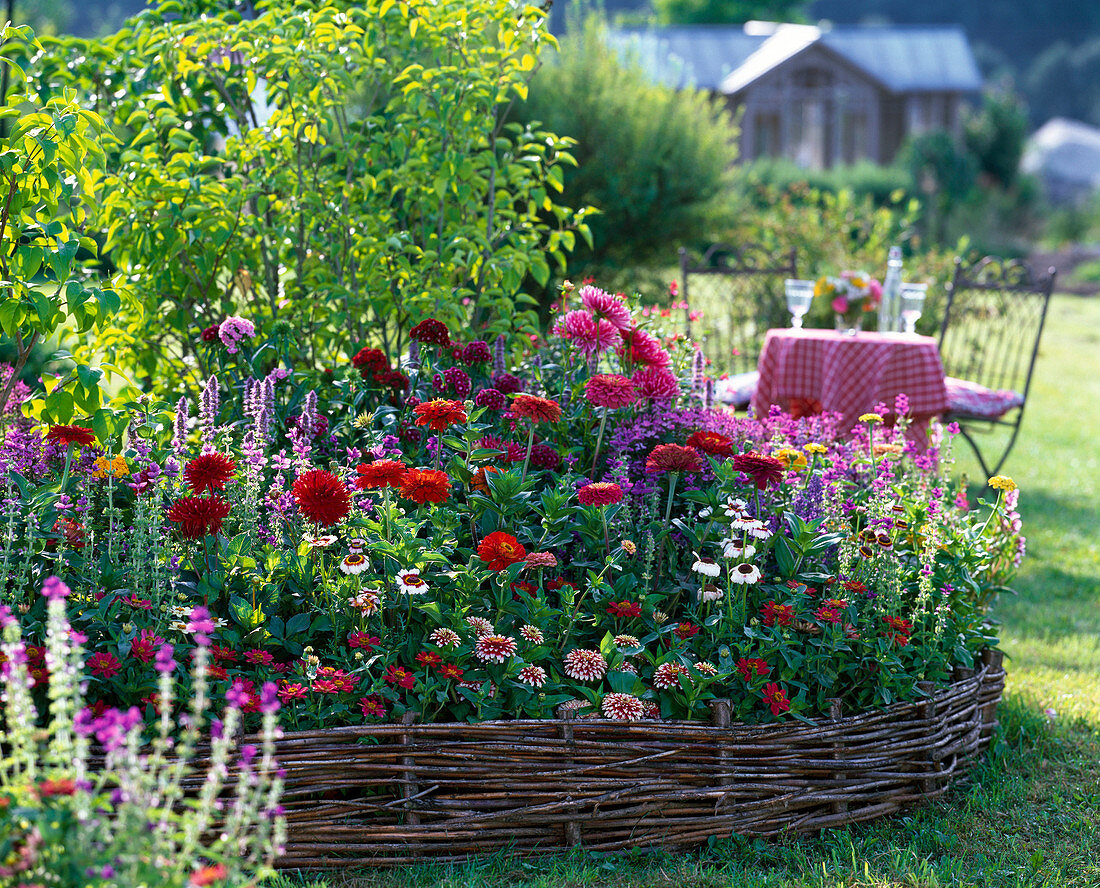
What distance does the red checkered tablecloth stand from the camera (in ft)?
13.7

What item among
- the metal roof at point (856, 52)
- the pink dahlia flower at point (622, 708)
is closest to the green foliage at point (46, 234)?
the pink dahlia flower at point (622, 708)

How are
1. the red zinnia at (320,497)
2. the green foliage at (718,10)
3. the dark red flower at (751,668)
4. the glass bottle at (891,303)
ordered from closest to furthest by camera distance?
the red zinnia at (320,497)
the dark red flower at (751,668)
the glass bottle at (891,303)
the green foliage at (718,10)

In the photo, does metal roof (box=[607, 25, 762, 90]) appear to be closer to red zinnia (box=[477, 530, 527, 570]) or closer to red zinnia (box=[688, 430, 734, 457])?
red zinnia (box=[688, 430, 734, 457])

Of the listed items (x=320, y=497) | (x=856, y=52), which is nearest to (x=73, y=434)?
(x=320, y=497)

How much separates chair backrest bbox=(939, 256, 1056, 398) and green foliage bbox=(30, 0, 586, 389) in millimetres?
2821

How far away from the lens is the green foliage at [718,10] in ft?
107

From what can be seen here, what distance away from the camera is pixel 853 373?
424 cm

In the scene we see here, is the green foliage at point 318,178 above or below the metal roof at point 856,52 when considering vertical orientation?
above

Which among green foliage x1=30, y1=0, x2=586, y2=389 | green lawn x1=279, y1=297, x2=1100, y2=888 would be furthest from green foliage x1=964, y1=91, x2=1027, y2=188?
green foliage x1=30, y1=0, x2=586, y2=389

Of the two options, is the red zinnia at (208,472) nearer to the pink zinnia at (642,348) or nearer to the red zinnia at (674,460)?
the red zinnia at (674,460)

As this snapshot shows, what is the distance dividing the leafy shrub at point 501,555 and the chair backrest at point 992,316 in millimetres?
2725

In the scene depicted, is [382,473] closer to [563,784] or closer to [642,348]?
[563,784]

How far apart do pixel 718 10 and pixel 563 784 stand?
34.4 m

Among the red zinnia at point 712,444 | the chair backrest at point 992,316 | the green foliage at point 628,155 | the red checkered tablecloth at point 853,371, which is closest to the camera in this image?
the red zinnia at point 712,444
